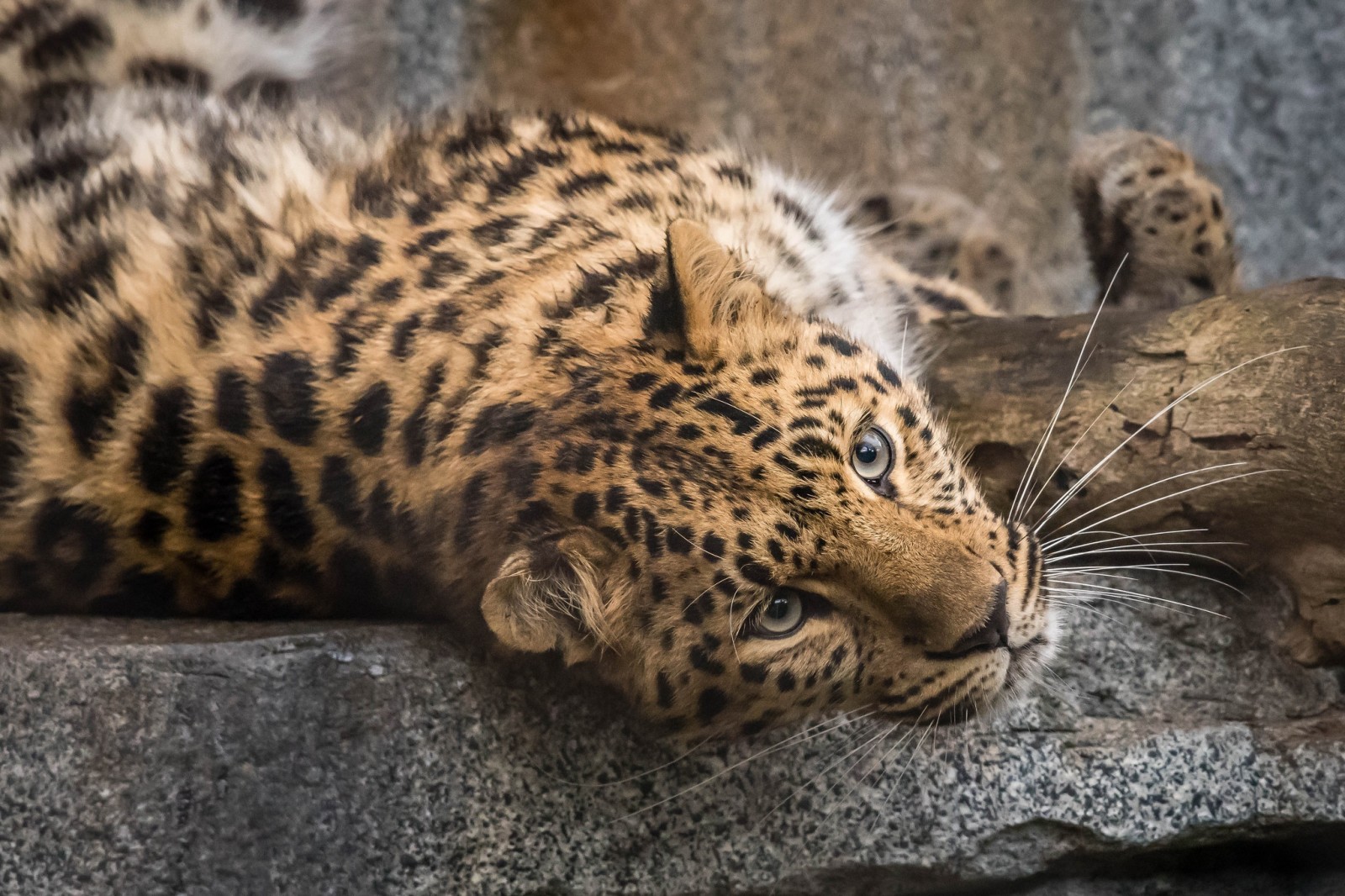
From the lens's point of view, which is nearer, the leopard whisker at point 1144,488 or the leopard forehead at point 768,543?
the leopard forehead at point 768,543

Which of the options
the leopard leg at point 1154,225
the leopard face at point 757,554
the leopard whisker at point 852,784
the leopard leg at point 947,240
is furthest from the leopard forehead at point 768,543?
the leopard leg at point 947,240

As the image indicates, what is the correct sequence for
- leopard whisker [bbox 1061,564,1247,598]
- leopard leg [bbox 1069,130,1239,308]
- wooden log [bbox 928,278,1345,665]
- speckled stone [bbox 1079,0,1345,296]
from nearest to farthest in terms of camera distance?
wooden log [bbox 928,278,1345,665] < leopard whisker [bbox 1061,564,1247,598] < leopard leg [bbox 1069,130,1239,308] < speckled stone [bbox 1079,0,1345,296]

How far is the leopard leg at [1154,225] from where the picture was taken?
15.2ft

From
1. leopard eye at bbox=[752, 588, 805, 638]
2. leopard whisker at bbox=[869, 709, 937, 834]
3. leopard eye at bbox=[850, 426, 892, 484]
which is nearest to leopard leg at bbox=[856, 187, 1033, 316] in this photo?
leopard eye at bbox=[850, 426, 892, 484]

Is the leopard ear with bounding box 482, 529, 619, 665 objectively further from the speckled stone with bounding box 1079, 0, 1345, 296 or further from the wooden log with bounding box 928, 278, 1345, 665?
the speckled stone with bounding box 1079, 0, 1345, 296

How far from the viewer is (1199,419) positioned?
361cm

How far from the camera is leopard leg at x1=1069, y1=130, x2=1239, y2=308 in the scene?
4641mm

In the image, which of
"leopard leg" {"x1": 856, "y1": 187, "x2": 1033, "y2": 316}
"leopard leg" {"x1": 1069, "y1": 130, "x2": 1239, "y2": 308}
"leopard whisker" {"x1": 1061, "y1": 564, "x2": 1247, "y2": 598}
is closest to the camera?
"leopard whisker" {"x1": 1061, "y1": 564, "x2": 1247, "y2": 598}

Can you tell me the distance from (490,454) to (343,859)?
959 millimetres

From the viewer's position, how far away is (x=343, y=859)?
3148mm

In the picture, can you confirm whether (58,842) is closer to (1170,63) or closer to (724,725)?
(724,725)

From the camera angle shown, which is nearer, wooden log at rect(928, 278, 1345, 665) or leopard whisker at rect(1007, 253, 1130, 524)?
wooden log at rect(928, 278, 1345, 665)

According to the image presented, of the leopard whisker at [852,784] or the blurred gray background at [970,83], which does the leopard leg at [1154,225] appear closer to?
the blurred gray background at [970,83]

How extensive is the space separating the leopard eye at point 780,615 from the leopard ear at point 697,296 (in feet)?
1.94
